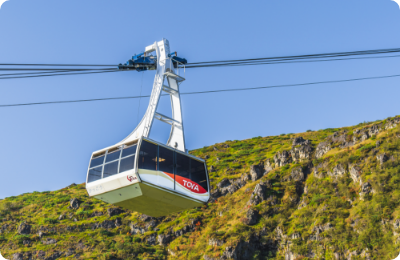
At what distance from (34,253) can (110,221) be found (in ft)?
58.0

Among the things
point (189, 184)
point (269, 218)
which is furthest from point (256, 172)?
point (189, 184)

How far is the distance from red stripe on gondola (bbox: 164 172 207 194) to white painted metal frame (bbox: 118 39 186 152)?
2956mm

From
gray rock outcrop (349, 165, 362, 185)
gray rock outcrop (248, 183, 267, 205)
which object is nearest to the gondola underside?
gray rock outcrop (349, 165, 362, 185)

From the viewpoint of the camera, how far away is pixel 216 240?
251ft

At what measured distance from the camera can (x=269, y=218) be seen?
81.4 metres

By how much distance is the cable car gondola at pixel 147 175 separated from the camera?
78.5ft

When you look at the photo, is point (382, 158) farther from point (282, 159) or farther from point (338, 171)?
point (282, 159)

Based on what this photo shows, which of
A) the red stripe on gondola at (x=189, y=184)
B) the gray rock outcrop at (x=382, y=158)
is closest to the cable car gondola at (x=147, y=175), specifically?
the red stripe on gondola at (x=189, y=184)

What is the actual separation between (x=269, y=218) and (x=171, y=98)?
5575 centimetres

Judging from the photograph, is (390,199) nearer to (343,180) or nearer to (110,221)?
(343,180)

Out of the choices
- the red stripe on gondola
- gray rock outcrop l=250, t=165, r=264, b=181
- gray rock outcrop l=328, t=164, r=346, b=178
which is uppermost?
gray rock outcrop l=250, t=165, r=264, b=181

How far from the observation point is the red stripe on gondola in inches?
1007

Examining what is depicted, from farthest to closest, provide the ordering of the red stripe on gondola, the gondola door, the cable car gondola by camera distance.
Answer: the red stripe on gondola < the gondola door < the cable car gondola

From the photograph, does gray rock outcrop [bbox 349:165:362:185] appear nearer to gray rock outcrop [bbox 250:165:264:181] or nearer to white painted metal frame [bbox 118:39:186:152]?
gray rock outcrop [bbox 250:165:264:181]
